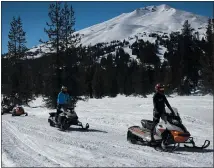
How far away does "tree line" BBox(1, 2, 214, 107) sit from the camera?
108 ft

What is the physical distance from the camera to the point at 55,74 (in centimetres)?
3262

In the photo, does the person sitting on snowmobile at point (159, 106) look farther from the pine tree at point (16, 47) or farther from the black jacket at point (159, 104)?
the pine tree at point (16, 47)

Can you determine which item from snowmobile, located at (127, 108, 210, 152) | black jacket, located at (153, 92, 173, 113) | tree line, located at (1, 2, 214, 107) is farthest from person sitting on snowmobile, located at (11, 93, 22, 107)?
black jacket, located at (153, 92, 173, 113)

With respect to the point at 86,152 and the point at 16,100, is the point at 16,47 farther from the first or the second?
the point at 86,152

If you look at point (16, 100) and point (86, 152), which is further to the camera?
point (16, 100)

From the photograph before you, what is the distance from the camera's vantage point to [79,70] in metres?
34.0

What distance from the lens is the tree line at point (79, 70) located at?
1292 inches

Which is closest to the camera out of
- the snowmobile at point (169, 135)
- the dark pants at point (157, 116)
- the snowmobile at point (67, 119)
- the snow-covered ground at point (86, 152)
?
the snow-covered ground at point (86, 152)

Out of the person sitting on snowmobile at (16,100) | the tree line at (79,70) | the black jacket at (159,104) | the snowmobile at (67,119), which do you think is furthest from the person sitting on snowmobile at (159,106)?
the person sitting on snowmobile at (16,100)

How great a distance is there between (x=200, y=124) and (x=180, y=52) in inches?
1578

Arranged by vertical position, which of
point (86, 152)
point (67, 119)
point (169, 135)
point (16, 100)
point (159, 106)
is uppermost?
point (159, 106)

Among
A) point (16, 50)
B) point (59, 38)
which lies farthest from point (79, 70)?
point (16, 50)

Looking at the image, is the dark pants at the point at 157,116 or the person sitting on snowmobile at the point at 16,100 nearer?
the dark pants at the point at 157,116

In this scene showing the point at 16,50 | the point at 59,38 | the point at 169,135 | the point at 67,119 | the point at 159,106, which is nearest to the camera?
the point at 169,135
